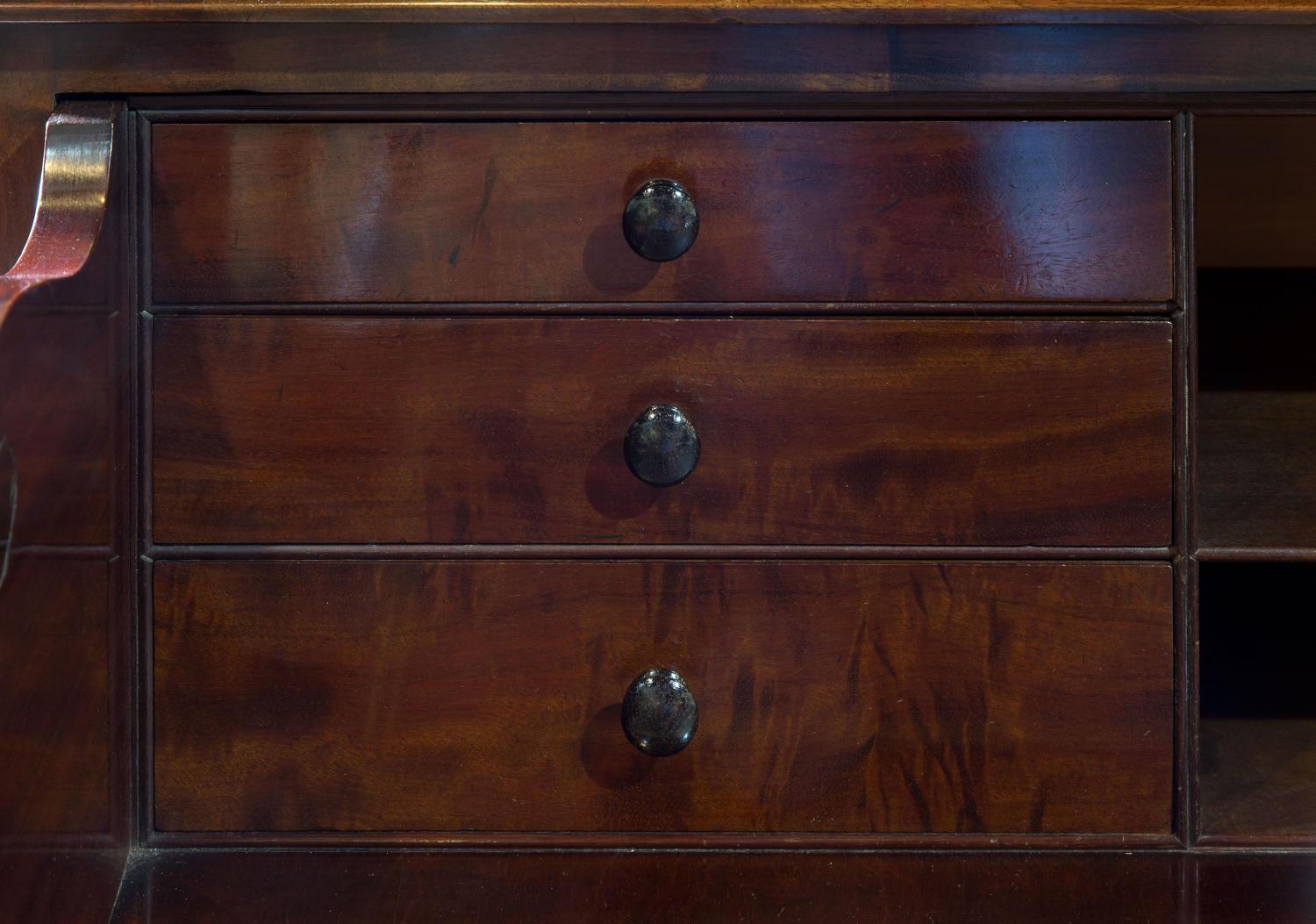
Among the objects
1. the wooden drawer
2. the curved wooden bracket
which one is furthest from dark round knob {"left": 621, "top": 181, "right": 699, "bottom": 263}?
the curved wooden bracket

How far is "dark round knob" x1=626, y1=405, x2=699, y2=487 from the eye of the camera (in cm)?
60

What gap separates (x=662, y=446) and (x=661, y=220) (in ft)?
0.44

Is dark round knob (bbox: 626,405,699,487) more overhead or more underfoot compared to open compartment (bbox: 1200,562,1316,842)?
more overhead

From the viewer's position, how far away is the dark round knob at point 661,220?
600mm

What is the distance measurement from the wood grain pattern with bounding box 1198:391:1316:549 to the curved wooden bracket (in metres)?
0.70

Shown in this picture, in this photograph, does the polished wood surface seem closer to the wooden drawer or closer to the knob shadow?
the wooden drawer

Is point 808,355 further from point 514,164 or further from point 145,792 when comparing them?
point 145,792

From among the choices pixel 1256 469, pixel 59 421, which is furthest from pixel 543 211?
pixel 1256 469

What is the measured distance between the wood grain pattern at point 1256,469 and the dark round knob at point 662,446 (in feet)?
1.09

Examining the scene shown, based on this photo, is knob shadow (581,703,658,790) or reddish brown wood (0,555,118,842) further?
knob shadow (581,703,658,790)

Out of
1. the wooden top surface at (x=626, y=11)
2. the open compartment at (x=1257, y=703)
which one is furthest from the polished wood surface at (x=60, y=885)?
the open compartment at (x=1257, y=703)

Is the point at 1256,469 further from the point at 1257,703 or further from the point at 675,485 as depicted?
the point at 675,485

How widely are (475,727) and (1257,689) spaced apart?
66 centimetres

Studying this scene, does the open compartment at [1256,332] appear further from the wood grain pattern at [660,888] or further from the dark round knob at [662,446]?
the dark round knob at [662,446]
